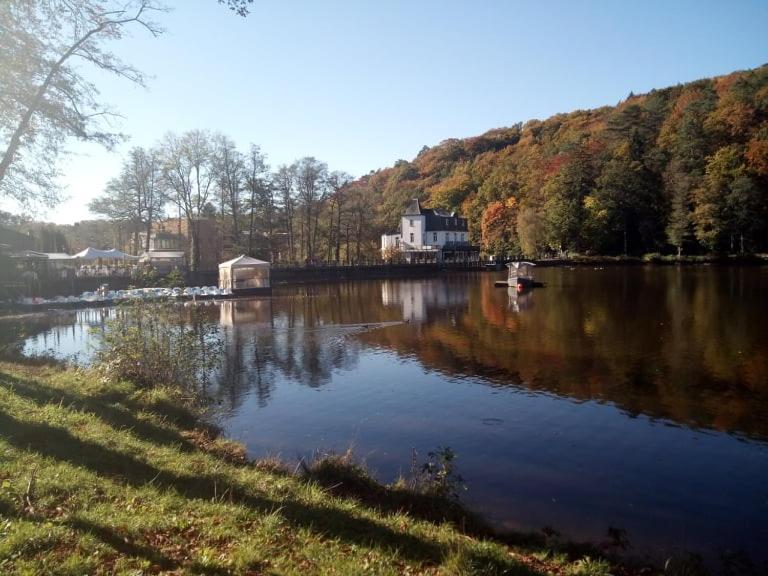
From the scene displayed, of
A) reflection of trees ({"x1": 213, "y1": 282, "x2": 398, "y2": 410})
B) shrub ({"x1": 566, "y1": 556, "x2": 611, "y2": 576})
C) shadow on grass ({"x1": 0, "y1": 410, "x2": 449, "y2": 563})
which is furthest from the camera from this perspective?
reflection of trees ({"x1": 213, "y1": 282, "x2": 398, "y2": 410})

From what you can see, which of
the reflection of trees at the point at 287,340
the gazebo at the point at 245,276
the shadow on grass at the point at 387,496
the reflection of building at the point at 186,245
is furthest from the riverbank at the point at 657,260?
the shadow on grass at the point at 387,496

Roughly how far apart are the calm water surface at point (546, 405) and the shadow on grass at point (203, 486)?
7.56ft

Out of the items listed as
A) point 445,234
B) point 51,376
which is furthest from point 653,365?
point 445,234

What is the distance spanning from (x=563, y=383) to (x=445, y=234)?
6653cm

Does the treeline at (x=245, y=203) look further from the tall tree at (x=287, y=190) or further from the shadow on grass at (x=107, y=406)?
the shadow on grass at (x=107, y=406)

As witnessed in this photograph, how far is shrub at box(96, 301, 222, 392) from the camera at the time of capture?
35.8 ft

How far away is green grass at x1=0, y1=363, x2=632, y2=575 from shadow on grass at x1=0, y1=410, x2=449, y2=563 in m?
0.02

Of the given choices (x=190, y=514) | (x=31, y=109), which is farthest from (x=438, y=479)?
(x=31, y=109)

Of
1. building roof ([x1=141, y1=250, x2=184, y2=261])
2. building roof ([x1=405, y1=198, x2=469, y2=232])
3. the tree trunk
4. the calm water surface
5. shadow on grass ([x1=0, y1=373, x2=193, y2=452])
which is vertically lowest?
the calm water surface

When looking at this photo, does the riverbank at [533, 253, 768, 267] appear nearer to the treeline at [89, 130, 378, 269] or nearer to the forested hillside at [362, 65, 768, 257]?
the forested hillside at [362, 65, 768, 257]

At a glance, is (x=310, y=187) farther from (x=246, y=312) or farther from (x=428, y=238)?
(x=246, y=312)

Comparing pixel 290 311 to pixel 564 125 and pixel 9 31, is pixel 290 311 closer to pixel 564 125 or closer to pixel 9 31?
pixel 9 31

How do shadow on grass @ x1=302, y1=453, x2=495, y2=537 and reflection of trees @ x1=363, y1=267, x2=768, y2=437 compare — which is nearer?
shadow on grass @ x1=302, y1=453, x2=495, y2=537

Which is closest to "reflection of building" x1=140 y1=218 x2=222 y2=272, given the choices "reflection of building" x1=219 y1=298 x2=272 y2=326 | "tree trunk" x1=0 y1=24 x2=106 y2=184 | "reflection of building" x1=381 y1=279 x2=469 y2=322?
"reflection of building" x1=219 y1=298 x2=272 y2=326
